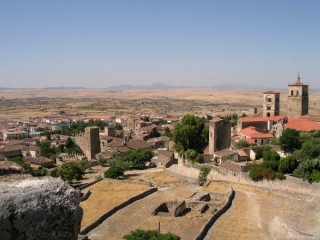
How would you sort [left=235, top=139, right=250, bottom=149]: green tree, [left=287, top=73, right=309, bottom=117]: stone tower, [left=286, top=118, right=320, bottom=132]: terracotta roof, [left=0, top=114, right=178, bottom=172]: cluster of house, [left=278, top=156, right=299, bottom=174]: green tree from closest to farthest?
[left=278, top=156, right=299, bottom=174]: green tree < [left=235, top=139, right=250, bottom=149]: green tree < [left=286, top=118, right=320, bottom=132]: terracotta roof < [left=0, top=114, right=178, bottom=172]: cluster of house < [left=287, top=73, right=309, bottom=117]: stone tower

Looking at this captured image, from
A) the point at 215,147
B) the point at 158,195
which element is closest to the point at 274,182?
the point at 158,195

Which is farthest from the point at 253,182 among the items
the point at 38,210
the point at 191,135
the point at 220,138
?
the point at 38,210

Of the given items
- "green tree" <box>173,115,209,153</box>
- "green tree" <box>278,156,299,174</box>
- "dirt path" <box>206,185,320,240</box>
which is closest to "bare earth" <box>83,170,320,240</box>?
"dirt path" <box>206,185,320,240</box>

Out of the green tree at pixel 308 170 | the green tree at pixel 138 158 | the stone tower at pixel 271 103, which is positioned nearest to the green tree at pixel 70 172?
the green tree at pixel 138 158

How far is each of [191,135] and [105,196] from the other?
52.9 feet

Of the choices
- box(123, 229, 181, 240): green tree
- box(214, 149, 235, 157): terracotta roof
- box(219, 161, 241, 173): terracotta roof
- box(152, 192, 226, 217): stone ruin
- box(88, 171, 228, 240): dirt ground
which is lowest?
box(88, 171, 228, 240): dirt ground

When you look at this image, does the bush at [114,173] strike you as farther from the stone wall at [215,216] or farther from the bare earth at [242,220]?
the stone wall at [215,216]

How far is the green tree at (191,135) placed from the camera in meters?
45.9

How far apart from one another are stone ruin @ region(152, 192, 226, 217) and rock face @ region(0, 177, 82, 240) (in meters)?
21.8

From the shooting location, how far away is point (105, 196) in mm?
33281

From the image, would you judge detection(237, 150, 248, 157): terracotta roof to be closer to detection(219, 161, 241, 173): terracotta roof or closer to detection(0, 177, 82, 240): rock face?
detection(219, 161, 241, 173): terracotta roof

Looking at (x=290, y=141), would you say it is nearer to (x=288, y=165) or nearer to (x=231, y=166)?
(x=288, y=165)

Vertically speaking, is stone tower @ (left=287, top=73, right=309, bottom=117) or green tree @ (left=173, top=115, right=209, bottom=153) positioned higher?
stone tower @ (left=287, top=73, right=309, bottom=117)

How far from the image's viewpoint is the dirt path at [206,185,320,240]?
20969 mm
